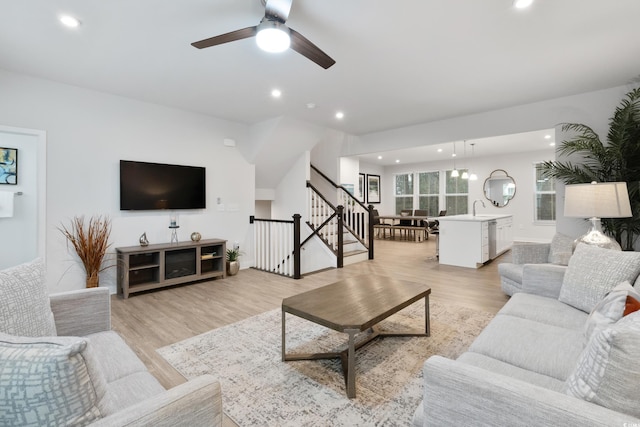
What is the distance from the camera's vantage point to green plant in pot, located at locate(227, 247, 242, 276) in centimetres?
506

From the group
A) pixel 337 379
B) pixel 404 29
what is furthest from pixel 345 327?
pixel 404 29

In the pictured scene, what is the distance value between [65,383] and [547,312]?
2.58 metres

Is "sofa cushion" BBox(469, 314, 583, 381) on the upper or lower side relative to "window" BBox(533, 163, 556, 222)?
lower

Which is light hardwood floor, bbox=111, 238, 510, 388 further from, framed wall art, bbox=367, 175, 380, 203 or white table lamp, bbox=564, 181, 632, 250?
framed wall art, bbox=367, 175, 380, 203

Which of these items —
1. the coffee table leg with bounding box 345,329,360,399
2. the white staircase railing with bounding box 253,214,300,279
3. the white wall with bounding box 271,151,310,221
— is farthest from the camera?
the white wall with bounding box 271,151,310,221

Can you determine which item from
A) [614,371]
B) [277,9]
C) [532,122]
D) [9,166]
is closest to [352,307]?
[614,371]

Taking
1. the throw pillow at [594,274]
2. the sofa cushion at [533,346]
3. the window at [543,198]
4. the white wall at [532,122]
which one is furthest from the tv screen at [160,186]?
the window at [543,198]

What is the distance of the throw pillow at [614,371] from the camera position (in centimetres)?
87

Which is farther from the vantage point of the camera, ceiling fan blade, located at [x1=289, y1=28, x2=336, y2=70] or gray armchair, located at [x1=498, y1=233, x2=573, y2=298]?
gray armchair, located at [x1=498, y1=233, x2=573, y2=298]

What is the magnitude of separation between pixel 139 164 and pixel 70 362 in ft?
14.0

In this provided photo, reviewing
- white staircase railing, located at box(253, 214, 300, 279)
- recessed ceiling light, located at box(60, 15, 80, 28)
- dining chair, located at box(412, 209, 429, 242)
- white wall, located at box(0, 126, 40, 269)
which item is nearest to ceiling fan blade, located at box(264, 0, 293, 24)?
recessed ceiling light, located at box(60, 15, 80, 28)

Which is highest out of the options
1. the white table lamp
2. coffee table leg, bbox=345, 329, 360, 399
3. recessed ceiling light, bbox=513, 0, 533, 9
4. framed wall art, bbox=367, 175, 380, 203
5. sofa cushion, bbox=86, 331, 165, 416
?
recessed ceiling light, bbox=513, 0, 533, 9

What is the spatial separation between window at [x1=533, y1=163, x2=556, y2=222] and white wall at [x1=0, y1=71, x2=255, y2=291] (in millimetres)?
8451

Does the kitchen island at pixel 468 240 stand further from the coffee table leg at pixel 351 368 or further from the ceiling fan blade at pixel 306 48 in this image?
the coffee table leg at pixel 351 368
